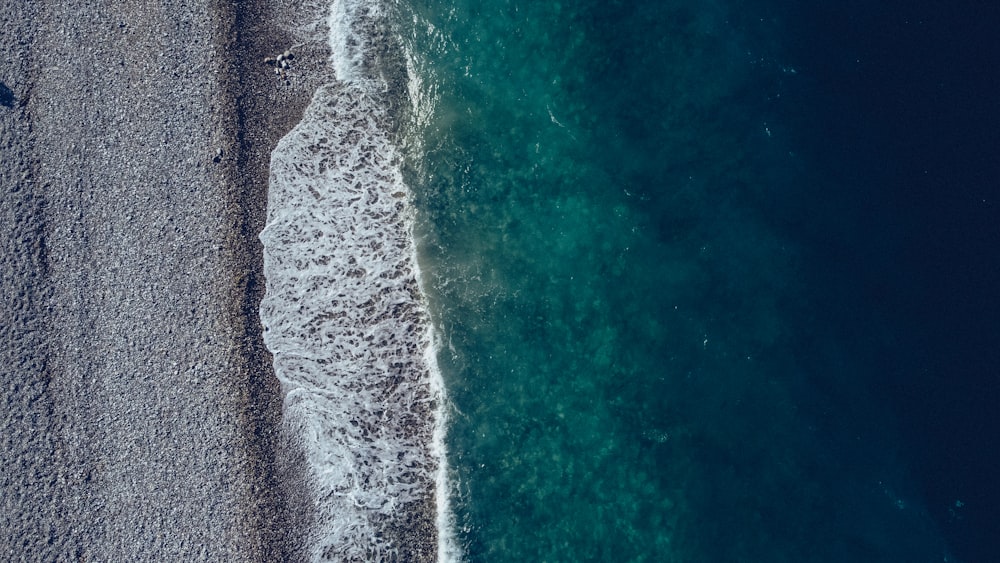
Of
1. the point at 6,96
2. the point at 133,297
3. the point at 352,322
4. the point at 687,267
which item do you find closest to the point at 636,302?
the point at 687,267

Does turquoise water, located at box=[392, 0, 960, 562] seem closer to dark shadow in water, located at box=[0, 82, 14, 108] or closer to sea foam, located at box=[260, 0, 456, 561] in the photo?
sea foam, located at box=[260, 0, 456, 561]

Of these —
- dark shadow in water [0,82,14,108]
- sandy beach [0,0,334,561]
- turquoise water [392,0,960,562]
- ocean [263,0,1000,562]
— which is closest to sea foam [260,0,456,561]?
ocean [263,0,1000,562]

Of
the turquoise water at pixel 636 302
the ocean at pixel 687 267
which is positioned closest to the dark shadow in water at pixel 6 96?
the ocean at pixel 687 267

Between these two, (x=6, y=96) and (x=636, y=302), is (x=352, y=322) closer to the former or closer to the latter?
(x=636, y=302)

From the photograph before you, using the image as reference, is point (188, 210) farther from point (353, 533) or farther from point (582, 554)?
point (582, 554)

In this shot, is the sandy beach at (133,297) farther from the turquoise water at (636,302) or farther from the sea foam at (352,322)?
the turquoise water at (636,302)

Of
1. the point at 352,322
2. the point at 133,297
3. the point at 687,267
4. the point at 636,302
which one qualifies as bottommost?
the point at 133,297
